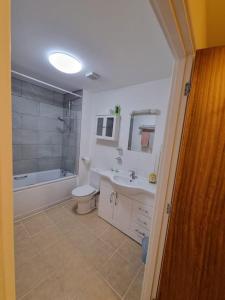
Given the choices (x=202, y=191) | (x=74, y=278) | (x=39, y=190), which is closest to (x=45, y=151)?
(x=39, y=190)

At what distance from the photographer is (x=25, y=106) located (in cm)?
259

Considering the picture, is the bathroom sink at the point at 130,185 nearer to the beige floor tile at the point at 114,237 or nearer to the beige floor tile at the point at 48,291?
the beige floor tile at the point at 114,237

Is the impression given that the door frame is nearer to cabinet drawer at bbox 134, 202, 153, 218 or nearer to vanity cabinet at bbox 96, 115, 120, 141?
cabinet drawer at bbox 134, 202, 153, 218

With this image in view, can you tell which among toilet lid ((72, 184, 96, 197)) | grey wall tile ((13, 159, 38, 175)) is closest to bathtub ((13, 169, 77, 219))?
grey wall tile ((13, 159, 38, 175))

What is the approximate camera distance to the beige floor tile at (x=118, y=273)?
52.2 inches

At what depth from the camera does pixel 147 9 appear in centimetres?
98

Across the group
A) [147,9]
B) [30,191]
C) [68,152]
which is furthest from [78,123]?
[147,9]

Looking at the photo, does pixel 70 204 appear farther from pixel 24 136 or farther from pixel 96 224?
pixel 24 136

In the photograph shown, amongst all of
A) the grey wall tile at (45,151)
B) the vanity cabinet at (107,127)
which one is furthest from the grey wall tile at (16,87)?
the vanity cabinet at (107,127)

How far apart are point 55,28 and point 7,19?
139 cm

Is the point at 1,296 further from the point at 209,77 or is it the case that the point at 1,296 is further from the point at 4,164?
the point at 209,77

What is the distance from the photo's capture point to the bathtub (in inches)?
84.1

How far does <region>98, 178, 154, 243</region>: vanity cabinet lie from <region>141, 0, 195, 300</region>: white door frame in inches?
24.3

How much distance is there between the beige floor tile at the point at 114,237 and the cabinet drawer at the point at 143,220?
0.33 meters
